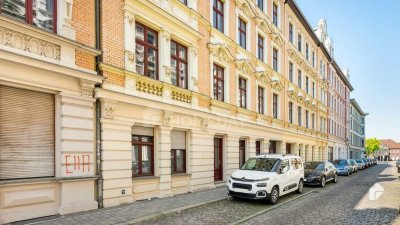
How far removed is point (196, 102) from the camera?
14.8 m

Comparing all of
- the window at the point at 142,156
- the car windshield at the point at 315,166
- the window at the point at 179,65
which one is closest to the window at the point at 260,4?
the window at the point at 179,65

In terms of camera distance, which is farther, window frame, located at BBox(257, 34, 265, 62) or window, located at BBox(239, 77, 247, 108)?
window frame, located at BBox(257, 34, 265, 62)

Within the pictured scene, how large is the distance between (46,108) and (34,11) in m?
2.55

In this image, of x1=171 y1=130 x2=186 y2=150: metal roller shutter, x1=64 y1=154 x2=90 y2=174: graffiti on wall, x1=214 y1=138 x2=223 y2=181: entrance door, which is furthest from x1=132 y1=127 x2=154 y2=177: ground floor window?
x1=214 y1=138 x2=223 y2=181: entrance door

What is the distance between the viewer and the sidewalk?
27.6ft

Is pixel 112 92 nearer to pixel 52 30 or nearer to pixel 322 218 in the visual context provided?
pixel 52 30

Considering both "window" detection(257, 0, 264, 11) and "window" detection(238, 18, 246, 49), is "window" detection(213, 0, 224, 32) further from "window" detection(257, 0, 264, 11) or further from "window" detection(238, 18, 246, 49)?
"window" detection(257, 0, 264, 11)

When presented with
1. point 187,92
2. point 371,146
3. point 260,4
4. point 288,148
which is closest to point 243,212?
point 187,92

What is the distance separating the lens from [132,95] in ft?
36.6

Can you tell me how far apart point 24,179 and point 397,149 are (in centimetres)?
17490

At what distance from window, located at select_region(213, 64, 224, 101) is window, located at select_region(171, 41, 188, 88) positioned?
250cm

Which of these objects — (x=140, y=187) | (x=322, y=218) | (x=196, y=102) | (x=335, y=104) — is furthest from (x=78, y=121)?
(x=335, y=104)

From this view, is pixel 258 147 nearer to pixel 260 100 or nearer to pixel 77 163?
pixel 260 100

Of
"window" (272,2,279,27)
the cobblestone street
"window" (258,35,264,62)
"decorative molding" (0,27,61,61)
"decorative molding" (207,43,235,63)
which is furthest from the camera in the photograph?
"window" (272,2,279,27)
